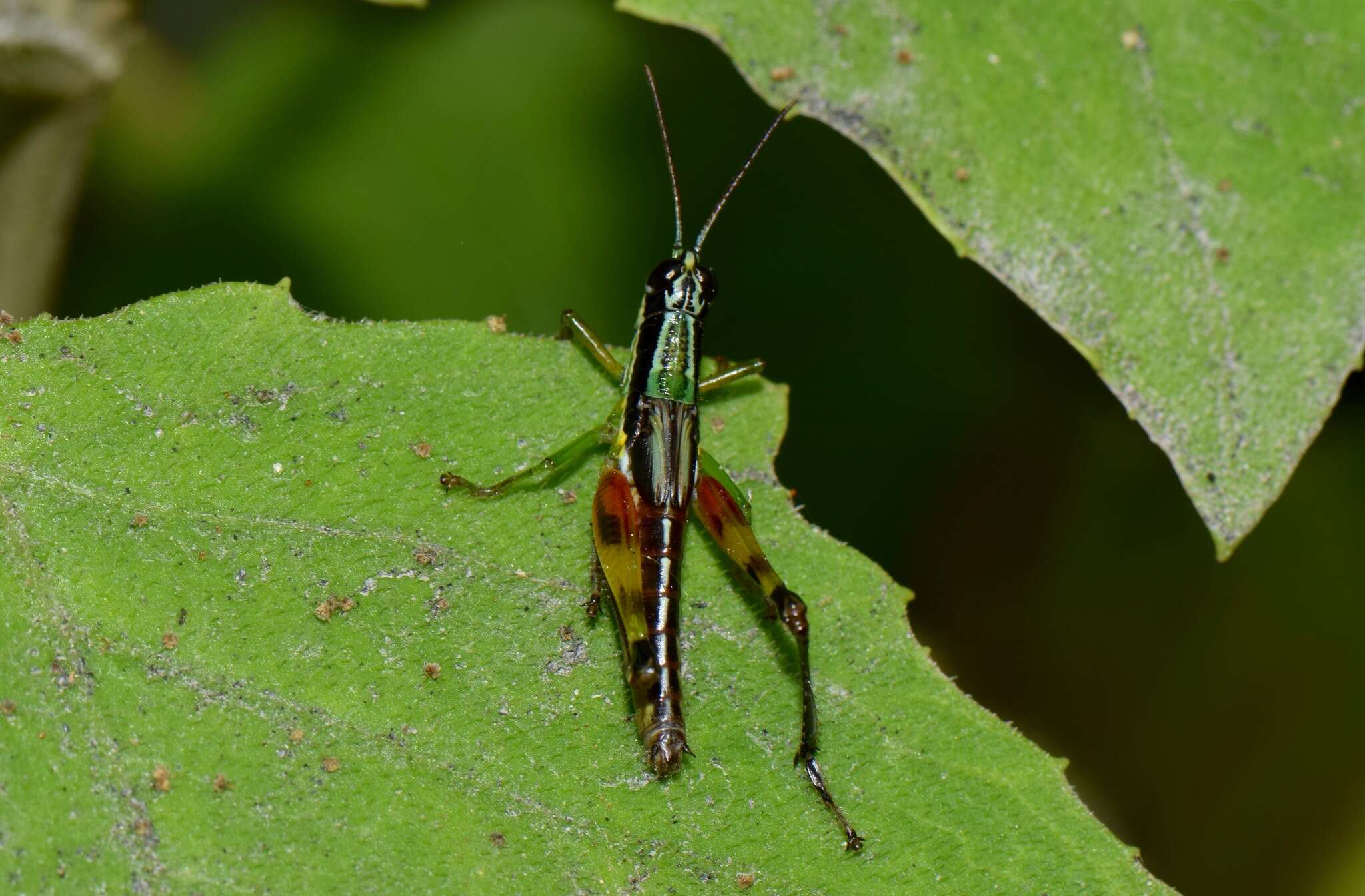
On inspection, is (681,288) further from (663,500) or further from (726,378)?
(663,500)

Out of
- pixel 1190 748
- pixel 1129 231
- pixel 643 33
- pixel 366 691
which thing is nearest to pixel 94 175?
pixel 643 33

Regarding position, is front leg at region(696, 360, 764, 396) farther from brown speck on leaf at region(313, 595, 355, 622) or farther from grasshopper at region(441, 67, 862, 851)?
brown speck on leaf at region(313, 595, 355, 622)

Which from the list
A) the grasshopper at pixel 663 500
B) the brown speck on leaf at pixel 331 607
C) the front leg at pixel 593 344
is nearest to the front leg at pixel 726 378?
the grasshopper at pixel 663 500

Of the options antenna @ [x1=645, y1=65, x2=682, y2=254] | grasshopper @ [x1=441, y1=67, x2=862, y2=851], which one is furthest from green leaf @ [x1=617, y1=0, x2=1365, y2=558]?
antenna @ [x1=645, y1=65, x2=682, y2=254]

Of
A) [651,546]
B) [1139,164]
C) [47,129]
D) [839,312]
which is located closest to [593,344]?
[651,546]

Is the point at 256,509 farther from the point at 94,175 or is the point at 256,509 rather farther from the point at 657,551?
the point at 94,175

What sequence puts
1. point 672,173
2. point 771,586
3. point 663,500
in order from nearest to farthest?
point 771,586, point 663,500, point 672,173

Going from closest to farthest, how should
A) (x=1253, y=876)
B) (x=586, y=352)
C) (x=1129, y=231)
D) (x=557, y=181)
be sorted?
(x=1129, y=231) → (x=586, y=352) → (x=1253, y=876) → (x=557, y=181)
